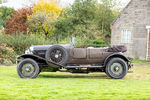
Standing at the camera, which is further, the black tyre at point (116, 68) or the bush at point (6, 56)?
the bush at point (6, 56)

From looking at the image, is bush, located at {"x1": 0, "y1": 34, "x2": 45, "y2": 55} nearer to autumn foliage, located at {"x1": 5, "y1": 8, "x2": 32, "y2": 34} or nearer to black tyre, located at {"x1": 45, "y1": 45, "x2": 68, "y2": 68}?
black tyre, located at {"x1": 45, "y1": 45, "x2": 68, "y2": 68}

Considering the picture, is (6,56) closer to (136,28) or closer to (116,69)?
(116,69)

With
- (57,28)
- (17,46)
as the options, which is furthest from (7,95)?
(57,28)

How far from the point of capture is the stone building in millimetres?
20438

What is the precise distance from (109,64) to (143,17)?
12.3m

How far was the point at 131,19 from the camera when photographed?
21.4m

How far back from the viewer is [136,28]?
21047mm

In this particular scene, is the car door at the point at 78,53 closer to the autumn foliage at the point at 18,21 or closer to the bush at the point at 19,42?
the bush at the point at 19,42

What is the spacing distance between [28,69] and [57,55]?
117cm

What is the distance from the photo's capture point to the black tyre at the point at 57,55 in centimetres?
918

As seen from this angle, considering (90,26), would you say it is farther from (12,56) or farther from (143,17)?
(12,56)

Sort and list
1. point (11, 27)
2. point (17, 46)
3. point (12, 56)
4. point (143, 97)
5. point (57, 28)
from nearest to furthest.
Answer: point (143, 97)
point (12, 56)
point (17, 46)
point (57, 28)
point (11, 27)

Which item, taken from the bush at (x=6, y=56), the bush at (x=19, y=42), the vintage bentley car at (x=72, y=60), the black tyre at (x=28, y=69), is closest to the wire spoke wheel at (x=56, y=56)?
the vintage bentley car at (x=72, y=60)

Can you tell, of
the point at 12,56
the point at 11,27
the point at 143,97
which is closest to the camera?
the point at 143,97
